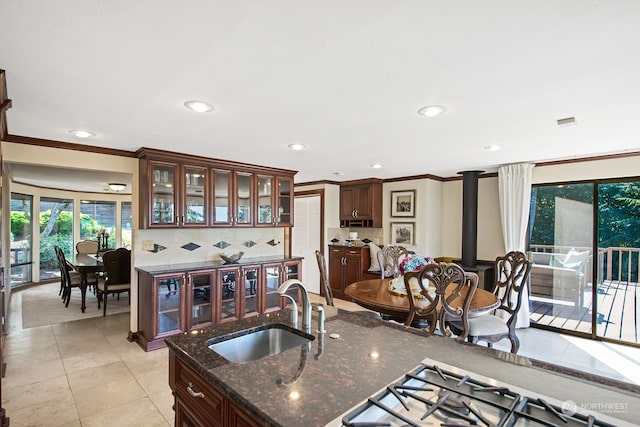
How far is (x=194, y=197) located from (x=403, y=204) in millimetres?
3540

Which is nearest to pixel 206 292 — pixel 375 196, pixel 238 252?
pixel 238 252

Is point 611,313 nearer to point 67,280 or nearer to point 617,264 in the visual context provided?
point 617,264

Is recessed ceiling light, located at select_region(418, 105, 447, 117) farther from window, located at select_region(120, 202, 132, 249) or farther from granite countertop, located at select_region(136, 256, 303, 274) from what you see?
window, located at select_region(120, 202, 132, 249)

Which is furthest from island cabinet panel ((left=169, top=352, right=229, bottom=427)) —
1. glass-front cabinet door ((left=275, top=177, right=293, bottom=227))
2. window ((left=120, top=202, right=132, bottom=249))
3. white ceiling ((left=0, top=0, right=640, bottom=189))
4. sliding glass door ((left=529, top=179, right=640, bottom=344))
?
window ((left=120, top=202, right=132, bottom=249))

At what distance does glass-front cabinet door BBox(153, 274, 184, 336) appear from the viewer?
11.9ft

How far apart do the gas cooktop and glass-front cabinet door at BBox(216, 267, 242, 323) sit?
3.38 m

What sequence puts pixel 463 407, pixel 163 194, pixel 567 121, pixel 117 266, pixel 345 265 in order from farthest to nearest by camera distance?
pixel 345 265 < pixel 117 266 < pixel 163 194 < pixel 567 121 < pixel 463 407

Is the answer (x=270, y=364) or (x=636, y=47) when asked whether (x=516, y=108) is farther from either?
(x=270, y=364)

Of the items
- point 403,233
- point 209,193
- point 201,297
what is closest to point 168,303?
point 201,297

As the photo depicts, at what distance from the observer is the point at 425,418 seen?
0.94 m

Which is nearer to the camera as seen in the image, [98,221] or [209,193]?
[209,193]

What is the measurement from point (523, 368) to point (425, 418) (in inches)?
23.0

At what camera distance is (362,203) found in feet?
20.4

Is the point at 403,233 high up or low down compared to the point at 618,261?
up
